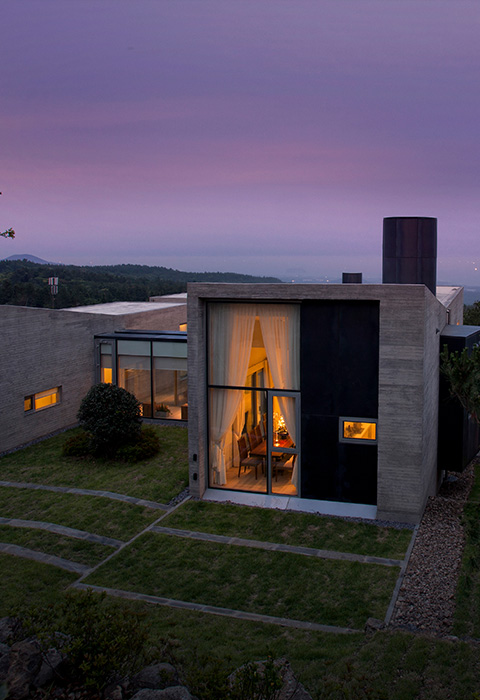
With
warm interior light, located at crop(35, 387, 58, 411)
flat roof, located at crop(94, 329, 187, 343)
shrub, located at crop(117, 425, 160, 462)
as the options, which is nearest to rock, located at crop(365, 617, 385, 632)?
shrub, located at crop(117, 425, 160, 462)

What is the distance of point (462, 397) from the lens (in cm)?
856

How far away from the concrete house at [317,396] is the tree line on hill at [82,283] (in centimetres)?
2620

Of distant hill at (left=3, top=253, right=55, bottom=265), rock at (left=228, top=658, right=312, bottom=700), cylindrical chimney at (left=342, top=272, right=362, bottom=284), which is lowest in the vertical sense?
rock at (left=228, top=658, right=312, bottom=700)

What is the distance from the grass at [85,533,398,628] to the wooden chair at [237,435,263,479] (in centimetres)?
236

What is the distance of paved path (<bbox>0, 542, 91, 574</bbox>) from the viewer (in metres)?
8.82

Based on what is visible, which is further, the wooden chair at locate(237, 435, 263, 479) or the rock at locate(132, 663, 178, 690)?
the wooden chair at locate(237, 435, 263, 479)

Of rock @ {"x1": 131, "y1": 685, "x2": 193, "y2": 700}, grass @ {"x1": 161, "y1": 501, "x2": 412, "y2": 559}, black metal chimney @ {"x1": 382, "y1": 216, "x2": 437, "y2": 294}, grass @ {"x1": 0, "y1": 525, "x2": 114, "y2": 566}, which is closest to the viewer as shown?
rock @ {"x1": 131, "y1": 685, "x2": 193, "y2": 700}

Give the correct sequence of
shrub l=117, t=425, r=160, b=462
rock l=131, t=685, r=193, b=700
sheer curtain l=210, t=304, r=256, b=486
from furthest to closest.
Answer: shrub l=117, t=425, r=160, b=462 < sheer curtain l=210, t=304, r=256, b=486 < rock l=131, t=685, r=193, b=700

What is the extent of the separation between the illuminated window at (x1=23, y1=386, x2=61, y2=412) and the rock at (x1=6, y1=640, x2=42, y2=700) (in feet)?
39.5

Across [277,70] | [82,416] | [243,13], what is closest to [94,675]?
[82,416]

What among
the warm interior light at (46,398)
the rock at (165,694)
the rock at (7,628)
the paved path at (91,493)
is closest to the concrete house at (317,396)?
the paved path at (91,493)

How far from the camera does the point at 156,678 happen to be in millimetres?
4941

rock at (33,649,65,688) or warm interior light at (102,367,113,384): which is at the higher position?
warm interior light at (102,367,113,384)

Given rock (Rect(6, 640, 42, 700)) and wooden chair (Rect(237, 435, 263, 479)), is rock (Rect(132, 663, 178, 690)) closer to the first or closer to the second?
rock (Rect(6, 640, 42, 700))
